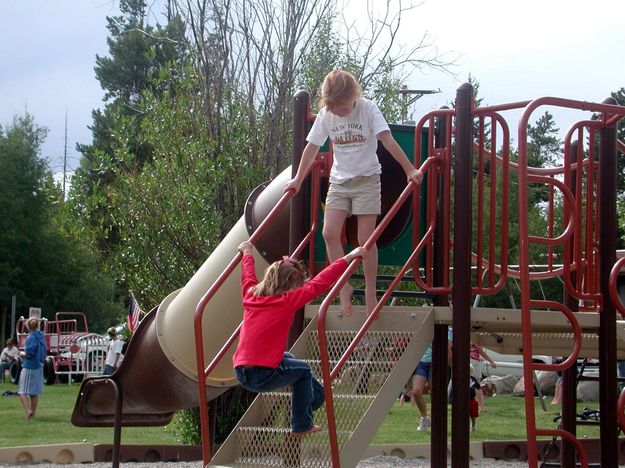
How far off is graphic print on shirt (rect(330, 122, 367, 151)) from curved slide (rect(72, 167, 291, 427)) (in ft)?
5.00

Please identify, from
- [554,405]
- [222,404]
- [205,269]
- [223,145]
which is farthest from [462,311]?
[554,405]

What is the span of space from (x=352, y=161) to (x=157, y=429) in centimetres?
1058

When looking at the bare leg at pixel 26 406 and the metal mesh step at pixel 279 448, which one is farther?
the bare leg at pixel 26 406

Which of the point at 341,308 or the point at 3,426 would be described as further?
the point at 3,426

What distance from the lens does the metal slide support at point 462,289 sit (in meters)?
5.91

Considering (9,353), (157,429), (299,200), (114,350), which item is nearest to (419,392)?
(157,429)

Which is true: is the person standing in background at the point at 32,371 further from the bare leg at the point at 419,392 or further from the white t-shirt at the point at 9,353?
the white t-shirt at the point at 9,353

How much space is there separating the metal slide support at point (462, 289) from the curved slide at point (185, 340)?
178 cm

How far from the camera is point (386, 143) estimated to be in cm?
583

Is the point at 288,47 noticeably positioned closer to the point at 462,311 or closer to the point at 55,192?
the point at 55,192

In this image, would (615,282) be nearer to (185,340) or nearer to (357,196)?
(357,196)

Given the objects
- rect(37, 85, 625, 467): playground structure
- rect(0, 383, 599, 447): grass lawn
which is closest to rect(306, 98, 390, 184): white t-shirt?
rect(37, 85, 625, 467): playground structure

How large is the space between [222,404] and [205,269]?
4090 millimetres

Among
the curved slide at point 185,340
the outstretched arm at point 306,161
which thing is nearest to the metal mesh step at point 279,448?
the outstretched arm at point 306,161
